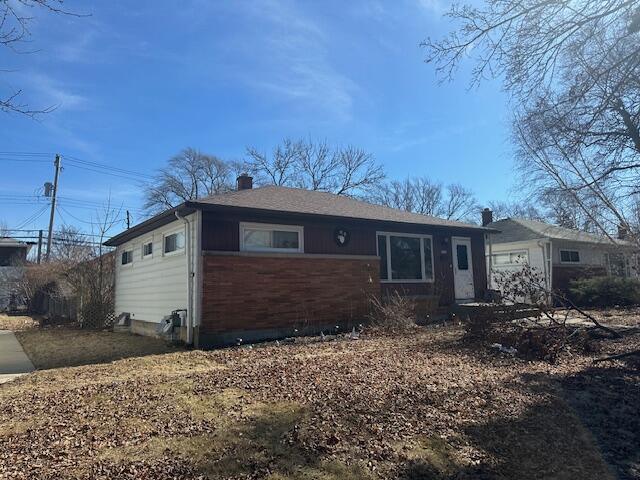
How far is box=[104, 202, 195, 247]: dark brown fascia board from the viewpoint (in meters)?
9.99

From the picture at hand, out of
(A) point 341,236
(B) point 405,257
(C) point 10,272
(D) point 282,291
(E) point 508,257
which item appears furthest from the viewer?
(C) point 10,272

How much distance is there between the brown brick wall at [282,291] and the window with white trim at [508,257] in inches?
481

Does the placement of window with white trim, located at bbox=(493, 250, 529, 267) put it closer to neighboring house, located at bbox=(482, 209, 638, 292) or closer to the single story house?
neighboring house, located at bbox=(482, 209, 638, 292)

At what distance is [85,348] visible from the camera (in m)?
10.6

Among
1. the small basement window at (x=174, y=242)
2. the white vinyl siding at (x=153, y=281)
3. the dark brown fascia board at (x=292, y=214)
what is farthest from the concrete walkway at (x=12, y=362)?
the dark brown fascia board at (x=292, y=214)

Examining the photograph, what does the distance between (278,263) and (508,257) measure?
52.2 ft

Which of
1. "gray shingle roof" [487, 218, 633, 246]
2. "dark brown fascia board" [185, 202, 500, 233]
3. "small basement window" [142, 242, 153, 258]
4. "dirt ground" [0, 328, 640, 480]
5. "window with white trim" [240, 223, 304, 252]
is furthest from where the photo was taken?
"gray shingle roof" [487, 218, 633, 246]

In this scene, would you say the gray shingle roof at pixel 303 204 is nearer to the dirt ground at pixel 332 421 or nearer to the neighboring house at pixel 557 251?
the dirt ground at pixel 332 421

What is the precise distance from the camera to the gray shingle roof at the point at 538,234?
21609mm

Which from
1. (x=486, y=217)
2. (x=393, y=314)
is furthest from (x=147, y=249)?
(x=486, y=217)

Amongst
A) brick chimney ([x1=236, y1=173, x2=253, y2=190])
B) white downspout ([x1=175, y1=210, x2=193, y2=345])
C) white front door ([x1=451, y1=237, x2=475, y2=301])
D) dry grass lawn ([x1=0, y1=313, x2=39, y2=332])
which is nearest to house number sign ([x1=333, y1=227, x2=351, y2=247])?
brick chimney ([x1=236, y1=173, x2=253, y2=190])

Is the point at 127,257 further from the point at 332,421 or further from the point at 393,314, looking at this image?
the point at 332,421

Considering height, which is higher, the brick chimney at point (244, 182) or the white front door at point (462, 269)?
the brick chimney at point (244, 182)

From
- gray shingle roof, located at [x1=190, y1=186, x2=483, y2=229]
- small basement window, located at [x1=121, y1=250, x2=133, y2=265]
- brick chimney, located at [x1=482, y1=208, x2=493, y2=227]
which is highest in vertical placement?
brick chimney, located at [x1=482, y1=208, x2=493, y2=227]
